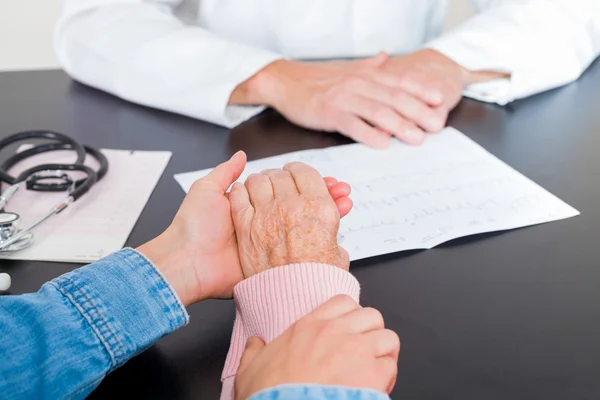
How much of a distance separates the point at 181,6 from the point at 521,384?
3.44 feet

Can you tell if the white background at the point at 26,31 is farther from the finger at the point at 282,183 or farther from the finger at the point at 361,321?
the finger at the point at 361,321

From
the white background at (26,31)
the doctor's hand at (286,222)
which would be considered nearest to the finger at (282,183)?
the doctor's hand at (286,222)

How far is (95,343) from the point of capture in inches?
19.8

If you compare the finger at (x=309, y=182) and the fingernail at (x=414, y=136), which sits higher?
the finger at (x=309, y=182)

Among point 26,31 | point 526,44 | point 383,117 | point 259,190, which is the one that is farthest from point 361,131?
point 26,31

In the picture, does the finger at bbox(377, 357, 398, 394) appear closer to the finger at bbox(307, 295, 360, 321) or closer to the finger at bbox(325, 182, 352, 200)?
the finger at bbox(307, 295, 360, 321)

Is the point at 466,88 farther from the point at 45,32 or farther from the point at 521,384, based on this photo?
the point at 45,32

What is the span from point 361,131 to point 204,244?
1.09 ft

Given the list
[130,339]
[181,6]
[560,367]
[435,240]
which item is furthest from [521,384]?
[181,6]

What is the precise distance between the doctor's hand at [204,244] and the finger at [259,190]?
0.02 m

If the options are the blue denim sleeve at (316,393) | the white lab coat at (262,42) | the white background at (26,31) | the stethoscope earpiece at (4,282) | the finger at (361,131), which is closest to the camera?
the blue denim sleeve at (316,393)

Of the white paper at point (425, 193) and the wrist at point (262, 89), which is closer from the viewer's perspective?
the white paper at point (425, 193)

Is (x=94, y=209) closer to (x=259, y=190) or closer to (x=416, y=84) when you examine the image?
(x=259, y=190)

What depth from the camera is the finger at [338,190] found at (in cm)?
63
